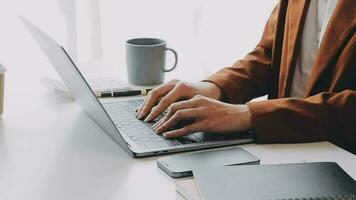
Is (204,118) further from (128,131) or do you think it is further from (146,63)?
(146,63)

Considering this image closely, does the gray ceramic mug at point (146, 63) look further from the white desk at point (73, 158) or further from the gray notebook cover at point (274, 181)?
the gray notebook cover at point (274, 181)

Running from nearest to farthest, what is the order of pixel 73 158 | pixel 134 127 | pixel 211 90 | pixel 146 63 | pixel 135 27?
1. pixel 73 158
2. pixel 134 127
3. pixel 211 90
4. pixel 146 63
5. pixel 135 27

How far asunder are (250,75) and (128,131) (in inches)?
18.0

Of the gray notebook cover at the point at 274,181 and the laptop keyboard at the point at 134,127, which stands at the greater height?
the gray notebook cover at the point at 274,181

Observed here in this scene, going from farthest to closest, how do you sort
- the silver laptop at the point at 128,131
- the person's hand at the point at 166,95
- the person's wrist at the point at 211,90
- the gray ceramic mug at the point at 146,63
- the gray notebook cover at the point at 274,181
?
the gray ceramic mug at the point at 146,63 < the person's wrist at the point at 211,90 < the person's hand at the point at 166,95 < the silver laptop at the point at 128,131 < the gray notebook cover at the point at 274,181

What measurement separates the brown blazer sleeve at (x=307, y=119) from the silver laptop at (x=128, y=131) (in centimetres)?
4

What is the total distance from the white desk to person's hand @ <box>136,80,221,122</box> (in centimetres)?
11


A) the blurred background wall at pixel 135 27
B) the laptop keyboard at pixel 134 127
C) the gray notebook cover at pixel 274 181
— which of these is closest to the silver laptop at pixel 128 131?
the laptop keyboard at pixel 134 127

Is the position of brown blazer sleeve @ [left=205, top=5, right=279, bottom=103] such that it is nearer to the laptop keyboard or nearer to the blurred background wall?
the laptop keyboard

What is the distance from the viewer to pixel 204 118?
3.61ft

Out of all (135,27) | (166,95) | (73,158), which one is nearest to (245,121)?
(166,95)

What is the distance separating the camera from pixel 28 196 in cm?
88

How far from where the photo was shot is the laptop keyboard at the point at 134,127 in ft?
3.48

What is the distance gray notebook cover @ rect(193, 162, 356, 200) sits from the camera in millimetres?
838
